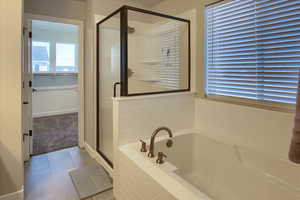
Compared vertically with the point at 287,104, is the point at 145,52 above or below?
above

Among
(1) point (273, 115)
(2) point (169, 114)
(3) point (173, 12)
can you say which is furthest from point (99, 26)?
(1) point (273, 115)

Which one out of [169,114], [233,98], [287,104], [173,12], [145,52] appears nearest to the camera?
[287,104]

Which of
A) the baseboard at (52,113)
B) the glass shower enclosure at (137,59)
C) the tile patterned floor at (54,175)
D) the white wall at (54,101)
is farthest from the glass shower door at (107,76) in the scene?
the baseboard at (52,113)

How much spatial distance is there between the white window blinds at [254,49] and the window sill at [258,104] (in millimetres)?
40

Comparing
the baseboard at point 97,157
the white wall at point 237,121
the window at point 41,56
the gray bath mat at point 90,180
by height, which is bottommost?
the gray bath mat at point 90,180

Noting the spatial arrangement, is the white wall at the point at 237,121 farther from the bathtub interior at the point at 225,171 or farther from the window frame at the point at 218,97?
the bathtub interior at the point at 225,171

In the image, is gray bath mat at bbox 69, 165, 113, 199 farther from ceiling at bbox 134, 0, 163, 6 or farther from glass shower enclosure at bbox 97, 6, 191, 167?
ceiling at bbox 134, 0, 163, 6

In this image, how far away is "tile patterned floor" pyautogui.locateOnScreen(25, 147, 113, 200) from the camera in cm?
195

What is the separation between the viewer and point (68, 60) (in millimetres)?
5719

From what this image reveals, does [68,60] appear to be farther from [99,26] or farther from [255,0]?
[255,0]

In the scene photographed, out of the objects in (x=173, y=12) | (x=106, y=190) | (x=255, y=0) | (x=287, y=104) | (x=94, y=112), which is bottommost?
(x=106, y=190)

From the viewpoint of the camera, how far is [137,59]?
2410 mm

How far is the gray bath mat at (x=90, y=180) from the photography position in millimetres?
2006

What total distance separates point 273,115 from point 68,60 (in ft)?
18.5
